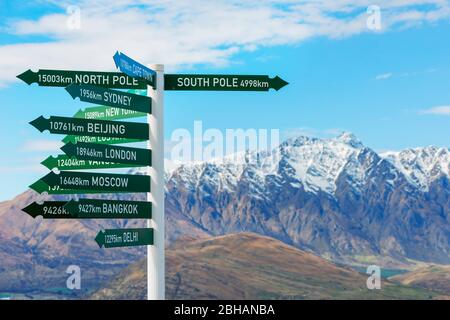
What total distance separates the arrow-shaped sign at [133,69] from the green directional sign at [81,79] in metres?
0.27

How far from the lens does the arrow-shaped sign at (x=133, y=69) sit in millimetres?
18844

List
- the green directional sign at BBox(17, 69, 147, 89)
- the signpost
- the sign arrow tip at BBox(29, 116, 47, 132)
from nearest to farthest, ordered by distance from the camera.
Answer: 1. the sign arrow tip at BBox(29, 116, 47, 132)
2. the signpost
3. the green directional sign at BBox(17, 69, 147, 89)

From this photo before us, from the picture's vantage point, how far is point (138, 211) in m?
20.4

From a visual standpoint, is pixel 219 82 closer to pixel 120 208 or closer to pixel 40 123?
pixel 120 208

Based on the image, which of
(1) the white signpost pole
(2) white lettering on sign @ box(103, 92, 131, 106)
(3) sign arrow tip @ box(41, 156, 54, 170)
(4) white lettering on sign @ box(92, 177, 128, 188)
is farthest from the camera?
(3) sign arrow tip @ box(41, 156, 54, 170)

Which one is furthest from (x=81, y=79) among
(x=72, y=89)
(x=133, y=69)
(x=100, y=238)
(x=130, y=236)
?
(x=100, y=238)

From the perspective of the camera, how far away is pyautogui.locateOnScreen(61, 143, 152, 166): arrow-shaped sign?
61.5ft

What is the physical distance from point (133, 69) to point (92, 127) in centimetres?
178

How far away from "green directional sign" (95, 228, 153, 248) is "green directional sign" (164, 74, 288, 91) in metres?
4.02

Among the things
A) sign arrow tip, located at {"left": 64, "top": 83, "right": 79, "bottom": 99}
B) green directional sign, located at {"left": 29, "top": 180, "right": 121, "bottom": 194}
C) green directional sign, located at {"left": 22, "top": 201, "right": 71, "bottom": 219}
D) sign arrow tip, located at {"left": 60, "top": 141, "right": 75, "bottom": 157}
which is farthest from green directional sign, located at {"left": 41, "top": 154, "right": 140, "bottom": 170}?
sign arrow tip, located at {"left": 64, "top": 83, "right": 79, "bottom": 99}

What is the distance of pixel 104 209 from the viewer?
19094mm

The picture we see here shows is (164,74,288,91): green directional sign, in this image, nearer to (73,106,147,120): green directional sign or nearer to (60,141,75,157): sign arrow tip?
(73,106,147,120): green directional sign
